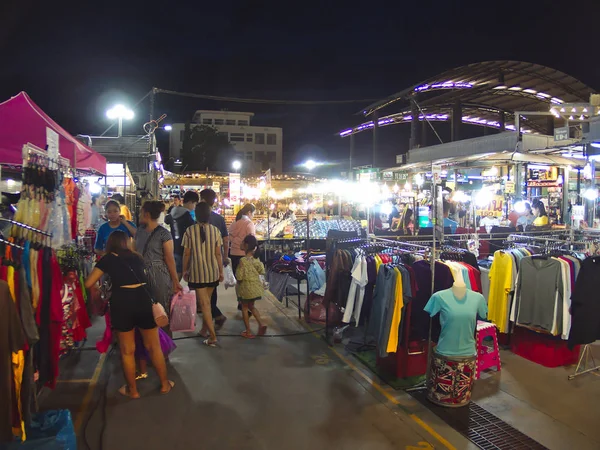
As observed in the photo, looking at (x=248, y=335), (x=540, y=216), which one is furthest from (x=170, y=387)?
(x=540, y=216)

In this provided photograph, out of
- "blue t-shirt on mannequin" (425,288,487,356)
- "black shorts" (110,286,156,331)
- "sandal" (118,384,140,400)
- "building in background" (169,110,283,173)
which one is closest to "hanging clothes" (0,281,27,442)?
"black shorts" (110,286,156,331)

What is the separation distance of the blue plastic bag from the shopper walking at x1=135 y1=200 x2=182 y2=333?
1.88m

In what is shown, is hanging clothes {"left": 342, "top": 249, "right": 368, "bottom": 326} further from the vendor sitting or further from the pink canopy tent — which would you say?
the vendor sitting

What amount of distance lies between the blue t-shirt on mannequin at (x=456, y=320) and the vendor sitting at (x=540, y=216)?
22.0 feet

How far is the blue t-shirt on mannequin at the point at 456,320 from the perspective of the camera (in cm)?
426

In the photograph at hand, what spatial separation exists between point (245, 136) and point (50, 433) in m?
61.7

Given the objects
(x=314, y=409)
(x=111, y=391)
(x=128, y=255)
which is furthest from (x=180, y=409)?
(x=128, y=255)

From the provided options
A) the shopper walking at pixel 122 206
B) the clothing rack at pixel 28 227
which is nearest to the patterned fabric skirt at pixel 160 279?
the clothing rack at pixel 28 227

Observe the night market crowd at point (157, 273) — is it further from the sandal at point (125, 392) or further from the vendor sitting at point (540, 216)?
the vendor sitting at point (540, 216)

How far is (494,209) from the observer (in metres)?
18.3

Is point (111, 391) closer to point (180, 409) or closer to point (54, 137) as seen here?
point (180, 409)

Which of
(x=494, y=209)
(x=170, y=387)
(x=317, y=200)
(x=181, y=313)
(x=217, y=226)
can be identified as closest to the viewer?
(x=170, y=387)

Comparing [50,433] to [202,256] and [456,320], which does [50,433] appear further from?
[456,320]

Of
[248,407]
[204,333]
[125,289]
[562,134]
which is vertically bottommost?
[248,407]
